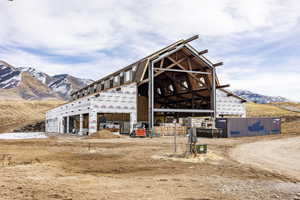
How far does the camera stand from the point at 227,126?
38.0 m

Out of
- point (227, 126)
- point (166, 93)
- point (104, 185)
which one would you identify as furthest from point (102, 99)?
point (104, 185)

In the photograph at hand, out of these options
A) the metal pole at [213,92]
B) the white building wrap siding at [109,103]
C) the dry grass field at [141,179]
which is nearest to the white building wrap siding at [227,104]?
the metal pole at [213,92]

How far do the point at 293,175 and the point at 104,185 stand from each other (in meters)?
8.12

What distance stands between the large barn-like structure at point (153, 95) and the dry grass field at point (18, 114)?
25360 mm

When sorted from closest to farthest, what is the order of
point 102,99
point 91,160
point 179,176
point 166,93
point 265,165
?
point 179,176 < point 265,165 < point 91,160 < point 102,99 < point 166,93

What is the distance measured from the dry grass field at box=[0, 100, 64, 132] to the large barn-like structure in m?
25.4

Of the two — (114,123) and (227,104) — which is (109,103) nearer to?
(114,123)

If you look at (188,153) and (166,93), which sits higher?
(166,93)

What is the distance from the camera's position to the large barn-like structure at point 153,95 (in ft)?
128

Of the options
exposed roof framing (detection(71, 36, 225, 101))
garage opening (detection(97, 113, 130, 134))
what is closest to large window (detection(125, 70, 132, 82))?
Answer: exposed roof framing (detection(71, 36, 225, 101))

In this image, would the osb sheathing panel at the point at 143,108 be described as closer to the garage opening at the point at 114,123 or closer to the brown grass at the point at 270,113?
the garage opening at the point at 114,123

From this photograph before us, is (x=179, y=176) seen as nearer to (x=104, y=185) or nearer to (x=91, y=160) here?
(x=104, y=185)

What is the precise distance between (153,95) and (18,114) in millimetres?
60156

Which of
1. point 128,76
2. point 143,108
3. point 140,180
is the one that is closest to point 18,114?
point 143,108
